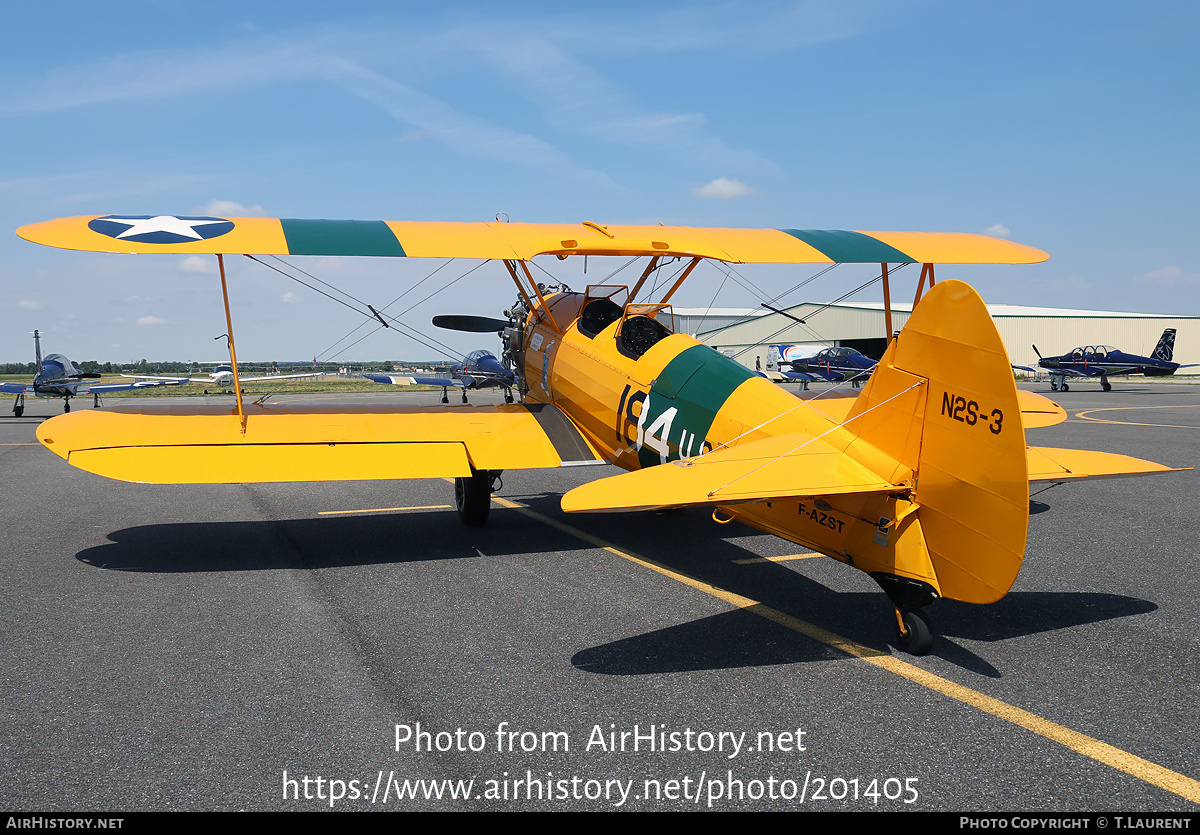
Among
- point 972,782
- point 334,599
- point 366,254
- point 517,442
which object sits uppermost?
point 366,254

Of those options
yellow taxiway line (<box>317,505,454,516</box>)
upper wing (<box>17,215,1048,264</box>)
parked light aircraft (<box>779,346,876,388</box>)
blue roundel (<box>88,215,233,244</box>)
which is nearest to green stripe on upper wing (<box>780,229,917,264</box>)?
upper wing (<box>17,215,1048,264</box>)

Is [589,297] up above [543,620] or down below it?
above

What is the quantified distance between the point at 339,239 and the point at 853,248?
200 inches

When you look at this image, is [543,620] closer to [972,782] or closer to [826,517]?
[826,517]

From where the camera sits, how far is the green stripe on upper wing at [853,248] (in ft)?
26.4

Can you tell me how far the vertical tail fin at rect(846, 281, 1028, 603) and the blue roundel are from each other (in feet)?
18.6

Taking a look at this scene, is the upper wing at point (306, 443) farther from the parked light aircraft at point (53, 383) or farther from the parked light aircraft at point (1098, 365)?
the parked light aircraft at point (1098, 365)

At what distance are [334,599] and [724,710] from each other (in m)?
3.16

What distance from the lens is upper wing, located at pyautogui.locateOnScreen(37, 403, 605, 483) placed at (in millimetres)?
6617

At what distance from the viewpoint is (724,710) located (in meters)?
3.71

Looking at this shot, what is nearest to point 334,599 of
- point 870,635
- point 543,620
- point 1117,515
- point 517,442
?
point 543,620

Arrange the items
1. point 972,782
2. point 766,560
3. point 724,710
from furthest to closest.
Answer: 1. point 766,560
2. point 724,710
3. point 972,782

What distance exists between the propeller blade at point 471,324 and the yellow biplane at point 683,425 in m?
2.80

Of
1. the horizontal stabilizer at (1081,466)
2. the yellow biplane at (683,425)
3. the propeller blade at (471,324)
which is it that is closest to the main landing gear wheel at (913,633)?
the yellow biplane at (683,425)
